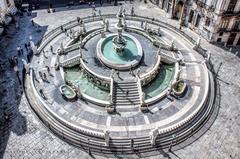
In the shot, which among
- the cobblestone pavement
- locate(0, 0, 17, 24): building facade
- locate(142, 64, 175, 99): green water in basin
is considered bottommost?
the cobblestone pavement

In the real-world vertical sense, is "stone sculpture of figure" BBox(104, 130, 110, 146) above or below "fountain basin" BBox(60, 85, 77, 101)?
below

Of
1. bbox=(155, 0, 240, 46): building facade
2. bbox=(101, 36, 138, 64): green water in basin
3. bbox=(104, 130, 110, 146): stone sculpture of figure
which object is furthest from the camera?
bbox=(155, 0, 240, 46): building facade

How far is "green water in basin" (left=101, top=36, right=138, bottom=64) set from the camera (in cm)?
4059

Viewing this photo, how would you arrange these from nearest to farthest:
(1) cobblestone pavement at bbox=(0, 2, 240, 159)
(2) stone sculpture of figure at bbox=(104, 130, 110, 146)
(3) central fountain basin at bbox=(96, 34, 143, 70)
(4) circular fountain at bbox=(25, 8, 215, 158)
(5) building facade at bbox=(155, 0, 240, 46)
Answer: (2) stone sculpture of figure at bbox=(104, 130, 110, 146) < (1) cobblestone pavement at bbox=(0, 2, 240, 159) < (4) circular fountain at bbox=(25, 8, 215, 158) < (3) central fountain basin at bbox=(96, 34, 143, 70) < (5) building facade at bbox=(155, 0, 240, 46)

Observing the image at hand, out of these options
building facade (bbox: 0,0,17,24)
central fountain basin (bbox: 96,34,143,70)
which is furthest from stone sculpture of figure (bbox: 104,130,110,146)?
building facade (bbox: 0,0,17,24)

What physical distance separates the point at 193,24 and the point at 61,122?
32324mm

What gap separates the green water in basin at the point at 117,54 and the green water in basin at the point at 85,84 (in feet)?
14.7

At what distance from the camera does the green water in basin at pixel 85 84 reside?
124 ft

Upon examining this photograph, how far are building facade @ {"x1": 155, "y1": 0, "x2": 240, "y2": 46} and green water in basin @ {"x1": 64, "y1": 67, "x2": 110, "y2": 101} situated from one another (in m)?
23.8

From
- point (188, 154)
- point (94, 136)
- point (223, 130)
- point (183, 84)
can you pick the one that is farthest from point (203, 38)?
point (94, 136)

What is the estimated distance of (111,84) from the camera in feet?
122

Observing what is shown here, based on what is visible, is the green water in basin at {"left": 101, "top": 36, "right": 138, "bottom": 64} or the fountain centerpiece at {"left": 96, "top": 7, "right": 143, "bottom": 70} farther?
the green water in basin at {"left": 101, "top": 36, "right": 138, "bottom": 64}

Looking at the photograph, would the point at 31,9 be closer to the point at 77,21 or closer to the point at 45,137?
the point at 77,21

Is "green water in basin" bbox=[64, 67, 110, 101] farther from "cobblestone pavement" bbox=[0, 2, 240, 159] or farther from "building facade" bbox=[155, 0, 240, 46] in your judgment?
"building facade" bbox=[155, 0, 240, 46]
